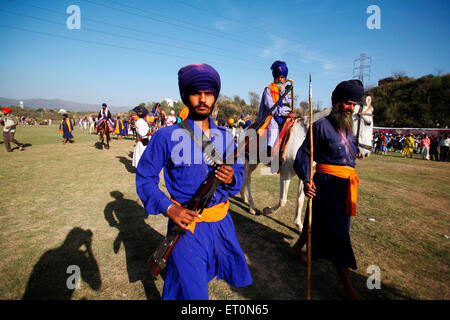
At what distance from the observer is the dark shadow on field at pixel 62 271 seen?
2.38 m

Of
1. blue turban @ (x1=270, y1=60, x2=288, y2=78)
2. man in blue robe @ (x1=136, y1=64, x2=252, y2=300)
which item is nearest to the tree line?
blue turban @ (x1=270, y1=60, x2=288, y2=78)

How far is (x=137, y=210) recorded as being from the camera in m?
4.66

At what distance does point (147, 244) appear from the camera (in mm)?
3400

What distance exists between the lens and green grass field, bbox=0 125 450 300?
2514mm

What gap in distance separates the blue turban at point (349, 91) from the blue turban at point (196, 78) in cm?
165

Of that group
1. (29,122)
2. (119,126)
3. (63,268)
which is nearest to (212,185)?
(63,268)

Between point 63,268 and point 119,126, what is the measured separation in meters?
16.7

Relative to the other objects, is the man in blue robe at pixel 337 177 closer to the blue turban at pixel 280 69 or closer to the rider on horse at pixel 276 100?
the rider on horse at pixel 276 100

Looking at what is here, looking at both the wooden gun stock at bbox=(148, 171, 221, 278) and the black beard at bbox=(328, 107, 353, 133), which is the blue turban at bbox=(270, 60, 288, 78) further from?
the wooden gun stock at bbox=(148, 171, 221, 278)

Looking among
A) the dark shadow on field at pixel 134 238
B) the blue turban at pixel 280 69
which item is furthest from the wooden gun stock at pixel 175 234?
the blue turban at pixel 280 69

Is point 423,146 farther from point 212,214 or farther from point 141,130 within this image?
point 212,214

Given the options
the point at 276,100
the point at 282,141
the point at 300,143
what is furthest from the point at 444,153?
the point at 276,100

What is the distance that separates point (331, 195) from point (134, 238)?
3230mm
